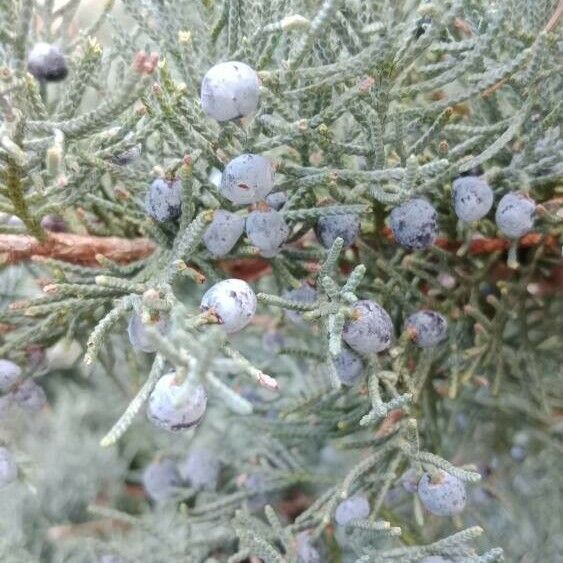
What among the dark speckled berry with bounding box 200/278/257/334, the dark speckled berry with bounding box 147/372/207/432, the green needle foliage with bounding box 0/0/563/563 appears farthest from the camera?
the green needle foliage with bounding box 0/0/563/563

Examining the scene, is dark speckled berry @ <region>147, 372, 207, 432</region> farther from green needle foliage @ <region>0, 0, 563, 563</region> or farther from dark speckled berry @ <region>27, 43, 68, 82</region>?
dark speckled berry @ <region>27, 43, 68, 82</region>

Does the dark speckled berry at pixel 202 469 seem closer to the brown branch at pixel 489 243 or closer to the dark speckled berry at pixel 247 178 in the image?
the brown branch at pixel 489 243

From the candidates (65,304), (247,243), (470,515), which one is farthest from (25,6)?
(470,515)

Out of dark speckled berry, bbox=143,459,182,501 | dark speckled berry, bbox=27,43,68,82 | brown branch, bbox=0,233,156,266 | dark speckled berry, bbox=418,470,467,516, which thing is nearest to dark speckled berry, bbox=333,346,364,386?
dark speckled berry, bbox=418,470,467,516

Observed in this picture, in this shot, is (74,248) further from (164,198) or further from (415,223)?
(415,223)

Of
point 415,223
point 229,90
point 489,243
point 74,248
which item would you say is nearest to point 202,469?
point 74,248
